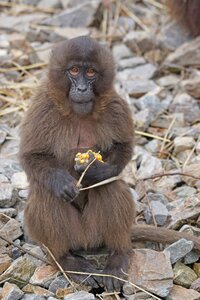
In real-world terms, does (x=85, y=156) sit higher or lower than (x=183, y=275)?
higher

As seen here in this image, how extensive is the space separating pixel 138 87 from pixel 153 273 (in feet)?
12.3

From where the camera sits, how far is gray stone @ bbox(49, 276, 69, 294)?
19.3 ft

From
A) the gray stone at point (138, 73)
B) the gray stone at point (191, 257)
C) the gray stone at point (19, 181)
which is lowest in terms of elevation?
Answer: the gray stone at point (191, 257)

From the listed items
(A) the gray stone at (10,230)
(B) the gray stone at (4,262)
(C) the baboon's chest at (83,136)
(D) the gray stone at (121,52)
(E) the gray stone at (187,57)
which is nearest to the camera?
(B) the gray stone at (4,262)

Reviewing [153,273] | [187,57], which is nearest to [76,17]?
[187,57]

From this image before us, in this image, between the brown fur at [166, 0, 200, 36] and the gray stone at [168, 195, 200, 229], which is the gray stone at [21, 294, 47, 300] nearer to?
the gray stone at [168, 195, 200, 229]

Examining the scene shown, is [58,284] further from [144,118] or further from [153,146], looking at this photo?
[144,118]

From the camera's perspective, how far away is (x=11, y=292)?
566 cm

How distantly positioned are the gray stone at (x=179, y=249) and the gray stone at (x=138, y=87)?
3359 millimetres

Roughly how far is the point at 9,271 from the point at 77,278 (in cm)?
51

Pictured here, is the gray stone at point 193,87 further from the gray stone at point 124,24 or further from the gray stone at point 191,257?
the gray stone at point 191,257

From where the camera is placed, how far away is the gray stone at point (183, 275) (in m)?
5.98

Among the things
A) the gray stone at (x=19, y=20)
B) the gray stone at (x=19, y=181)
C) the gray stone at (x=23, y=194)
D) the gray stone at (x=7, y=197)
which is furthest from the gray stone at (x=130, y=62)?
the gray stone at (x=7, y=197)

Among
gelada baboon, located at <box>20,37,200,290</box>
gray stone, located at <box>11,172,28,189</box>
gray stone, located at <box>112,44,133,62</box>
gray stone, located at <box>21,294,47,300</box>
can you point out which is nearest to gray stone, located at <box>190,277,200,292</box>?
gelada baboon, located at <box>20,37,200,290</box>
